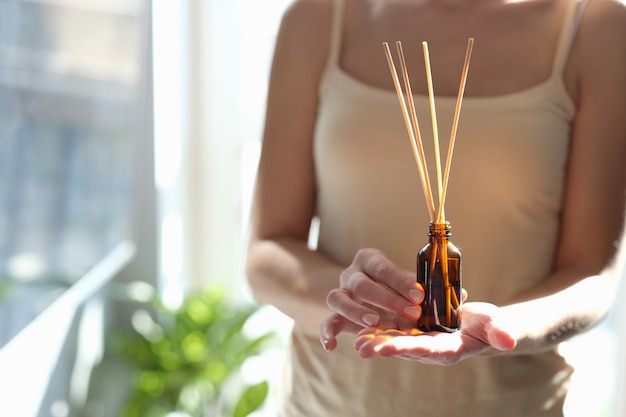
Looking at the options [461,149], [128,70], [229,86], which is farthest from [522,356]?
[229,86]

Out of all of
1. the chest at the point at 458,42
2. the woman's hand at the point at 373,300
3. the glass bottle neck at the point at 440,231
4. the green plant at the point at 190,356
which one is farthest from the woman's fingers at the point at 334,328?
the green plant at the point at 190,356

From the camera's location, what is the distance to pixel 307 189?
1093 mm

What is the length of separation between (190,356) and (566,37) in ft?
3.72

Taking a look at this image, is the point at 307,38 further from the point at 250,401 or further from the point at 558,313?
the point at 250,401

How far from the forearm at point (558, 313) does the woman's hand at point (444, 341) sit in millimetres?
19

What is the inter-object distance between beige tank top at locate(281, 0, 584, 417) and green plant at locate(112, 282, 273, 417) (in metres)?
0.82

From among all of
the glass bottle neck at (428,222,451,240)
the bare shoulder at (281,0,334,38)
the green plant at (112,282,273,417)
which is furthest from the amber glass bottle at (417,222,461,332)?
the green plant at (112,282,273,417)

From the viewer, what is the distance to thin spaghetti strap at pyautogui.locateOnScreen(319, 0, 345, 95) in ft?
3.56

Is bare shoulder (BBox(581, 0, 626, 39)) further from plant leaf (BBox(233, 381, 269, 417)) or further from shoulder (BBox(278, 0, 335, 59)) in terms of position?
plant leaf (BBox(233, 381, 269, 417))

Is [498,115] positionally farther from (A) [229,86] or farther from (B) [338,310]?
(A) [229,86]

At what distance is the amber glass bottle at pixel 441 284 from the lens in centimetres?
78

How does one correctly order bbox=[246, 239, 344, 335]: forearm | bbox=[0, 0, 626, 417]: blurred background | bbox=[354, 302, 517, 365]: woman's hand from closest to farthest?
bbox=[354, 302, 517, 365]: woman's hand
bbox=[246, 239, 344, 335]: forearm
bbox=[0, 0, 626, 417]: blurred background

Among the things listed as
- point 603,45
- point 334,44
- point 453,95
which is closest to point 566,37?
point 603,45

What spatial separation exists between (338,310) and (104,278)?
42.2 inches
